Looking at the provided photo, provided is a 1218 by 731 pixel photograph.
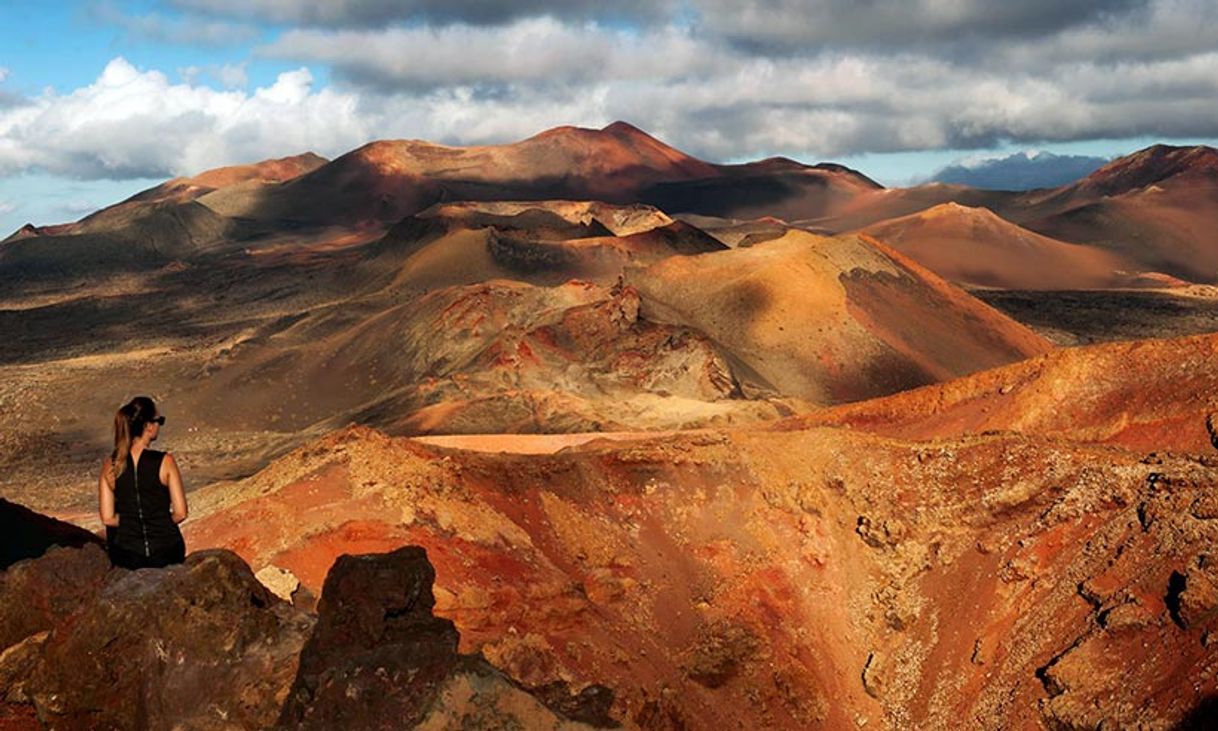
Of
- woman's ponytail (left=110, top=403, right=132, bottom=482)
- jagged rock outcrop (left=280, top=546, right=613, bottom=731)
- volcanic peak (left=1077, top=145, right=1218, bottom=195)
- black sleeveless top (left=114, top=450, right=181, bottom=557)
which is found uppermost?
volcanic peak (left=1077, top=145, right=1218, bottom=195)

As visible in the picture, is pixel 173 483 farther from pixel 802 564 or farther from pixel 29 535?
pixel 802 564

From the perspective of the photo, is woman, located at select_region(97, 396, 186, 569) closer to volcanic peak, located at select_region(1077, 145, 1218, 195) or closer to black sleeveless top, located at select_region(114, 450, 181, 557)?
black sleeveless top, located at select_region(114, 450, 181, 557)

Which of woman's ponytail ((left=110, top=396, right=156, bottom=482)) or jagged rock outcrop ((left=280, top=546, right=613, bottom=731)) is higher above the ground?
woman's ponytail ((left=110, top=396, right=156, bottom=482))

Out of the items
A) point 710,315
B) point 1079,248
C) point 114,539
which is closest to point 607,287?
point 710,315

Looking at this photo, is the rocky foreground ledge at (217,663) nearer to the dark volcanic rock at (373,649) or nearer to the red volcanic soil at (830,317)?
the dark volcanic rock at (373,649)

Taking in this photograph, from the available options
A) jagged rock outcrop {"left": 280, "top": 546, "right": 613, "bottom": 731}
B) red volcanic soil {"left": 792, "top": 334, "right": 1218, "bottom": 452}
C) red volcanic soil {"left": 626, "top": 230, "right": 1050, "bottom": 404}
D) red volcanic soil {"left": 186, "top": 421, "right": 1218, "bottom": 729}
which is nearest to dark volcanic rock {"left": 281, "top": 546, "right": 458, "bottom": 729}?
jagged rock outcrop {"left": 280, "top": 546, "right": 613, "bottom": 731}

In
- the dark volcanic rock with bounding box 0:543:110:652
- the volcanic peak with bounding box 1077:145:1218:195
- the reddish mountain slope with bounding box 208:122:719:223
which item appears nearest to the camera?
the dark volcanic rock with bounding box 0:543:110:652
